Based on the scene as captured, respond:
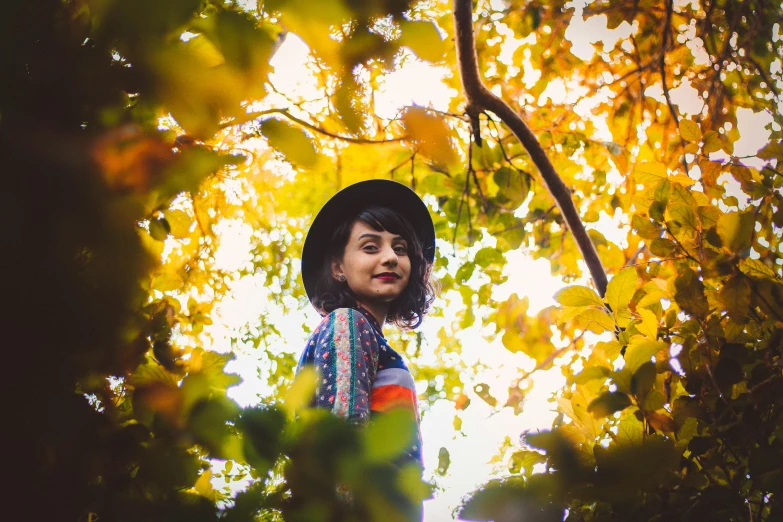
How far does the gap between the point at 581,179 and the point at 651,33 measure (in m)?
0.84

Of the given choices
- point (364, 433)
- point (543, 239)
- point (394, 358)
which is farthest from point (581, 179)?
point (364, 433)

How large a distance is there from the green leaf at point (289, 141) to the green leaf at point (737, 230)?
1.84ft

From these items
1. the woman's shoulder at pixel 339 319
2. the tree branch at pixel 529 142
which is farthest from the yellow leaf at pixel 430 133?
the tree branch at pixel 529 142

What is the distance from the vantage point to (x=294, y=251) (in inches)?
161

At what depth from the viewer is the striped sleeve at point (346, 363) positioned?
1072mm

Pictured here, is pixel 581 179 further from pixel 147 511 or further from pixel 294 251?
pixel 147 511

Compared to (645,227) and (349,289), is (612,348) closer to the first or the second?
(645,227)

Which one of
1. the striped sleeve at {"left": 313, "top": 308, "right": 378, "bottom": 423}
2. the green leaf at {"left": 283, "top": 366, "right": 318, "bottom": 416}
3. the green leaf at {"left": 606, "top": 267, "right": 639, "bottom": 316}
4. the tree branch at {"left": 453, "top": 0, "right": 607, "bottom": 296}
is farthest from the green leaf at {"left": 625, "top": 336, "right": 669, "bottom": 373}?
the tree branch at {"left": 453, "top": 0, "right": 607, "bottom": 296}

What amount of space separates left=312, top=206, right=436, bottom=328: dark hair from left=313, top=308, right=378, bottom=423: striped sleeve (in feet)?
0.79

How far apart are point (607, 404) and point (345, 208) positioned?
126 centimetres

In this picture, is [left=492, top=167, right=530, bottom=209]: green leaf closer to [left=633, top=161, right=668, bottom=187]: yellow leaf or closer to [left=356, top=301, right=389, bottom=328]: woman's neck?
[left=356, top=301, right=389, bottom=328]: woman's neck

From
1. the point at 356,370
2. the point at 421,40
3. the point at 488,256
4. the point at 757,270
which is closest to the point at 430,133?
the point at 421,40

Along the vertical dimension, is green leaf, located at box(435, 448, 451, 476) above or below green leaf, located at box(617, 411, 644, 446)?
above

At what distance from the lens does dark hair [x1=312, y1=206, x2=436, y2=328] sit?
1.58m
